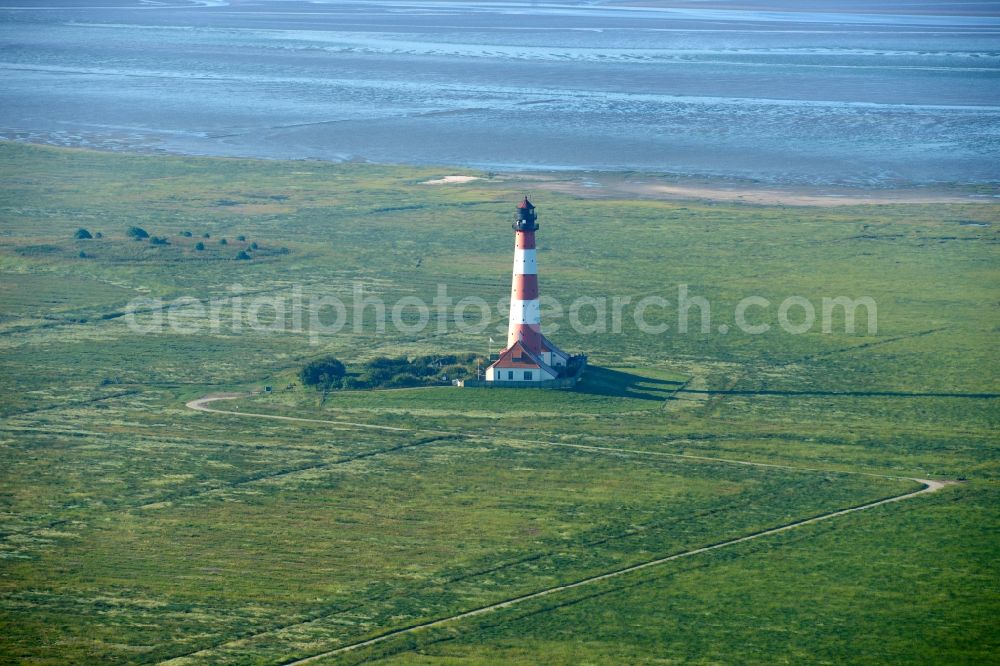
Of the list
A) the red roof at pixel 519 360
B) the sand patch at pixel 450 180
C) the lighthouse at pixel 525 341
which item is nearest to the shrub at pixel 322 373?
the lighthouse at pixel 525 341

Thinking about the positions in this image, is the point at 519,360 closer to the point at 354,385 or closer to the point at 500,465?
the point at 354,385

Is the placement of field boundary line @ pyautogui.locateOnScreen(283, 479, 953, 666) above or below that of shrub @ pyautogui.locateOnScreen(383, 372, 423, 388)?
below

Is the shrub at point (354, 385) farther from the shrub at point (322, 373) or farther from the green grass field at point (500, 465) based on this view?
the green grass field at point (500, 465)

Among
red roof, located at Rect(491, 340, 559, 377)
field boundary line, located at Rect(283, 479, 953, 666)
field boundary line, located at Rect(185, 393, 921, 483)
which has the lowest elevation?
field boundary line, located at Rect(283, 479, 953, 666)

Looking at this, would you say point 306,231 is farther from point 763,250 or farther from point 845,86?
point 845,86

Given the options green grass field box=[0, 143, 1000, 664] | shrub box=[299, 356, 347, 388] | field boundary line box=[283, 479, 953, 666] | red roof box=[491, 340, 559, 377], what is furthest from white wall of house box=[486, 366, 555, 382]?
field boundary line box=[283, 479, 953, 666]

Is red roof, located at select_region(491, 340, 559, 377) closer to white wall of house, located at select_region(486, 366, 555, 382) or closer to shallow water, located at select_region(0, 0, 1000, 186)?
white wall of house, located at select_region(486, 366, 555, 382)
